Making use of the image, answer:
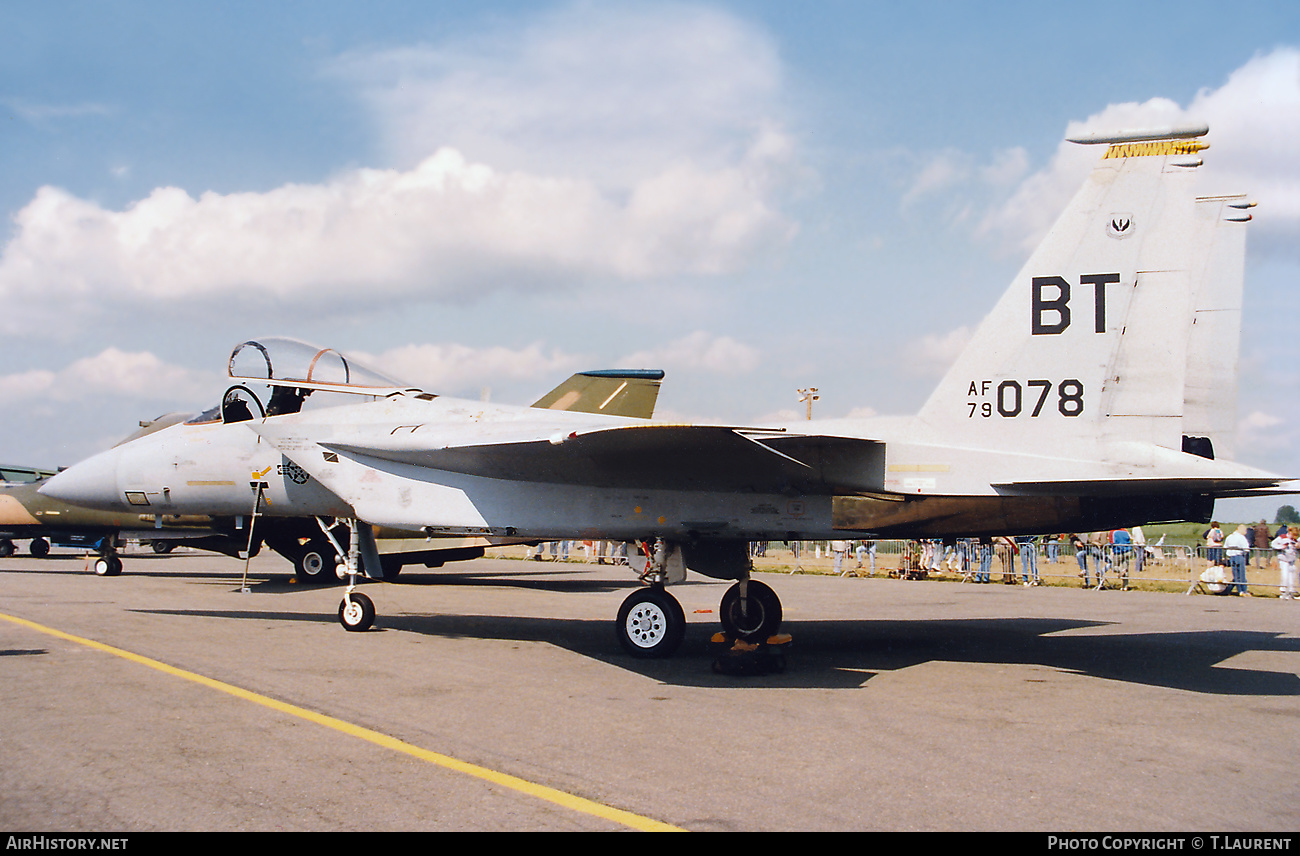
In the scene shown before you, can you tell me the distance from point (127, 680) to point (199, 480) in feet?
15.8

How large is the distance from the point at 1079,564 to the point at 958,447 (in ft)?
55.9

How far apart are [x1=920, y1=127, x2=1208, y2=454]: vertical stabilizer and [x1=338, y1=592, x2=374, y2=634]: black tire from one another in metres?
6.78

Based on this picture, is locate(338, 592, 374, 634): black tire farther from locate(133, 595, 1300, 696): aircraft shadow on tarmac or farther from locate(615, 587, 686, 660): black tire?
locate(615, 587, 686, 660): black tire

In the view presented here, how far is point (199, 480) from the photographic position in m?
11.5

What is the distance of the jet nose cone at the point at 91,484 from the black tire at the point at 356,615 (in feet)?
15.2

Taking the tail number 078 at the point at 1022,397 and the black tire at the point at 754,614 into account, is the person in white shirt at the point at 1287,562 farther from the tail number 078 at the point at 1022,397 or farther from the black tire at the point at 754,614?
the black tire at the point at 754,614

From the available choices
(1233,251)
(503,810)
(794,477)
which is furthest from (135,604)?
(1233,251)

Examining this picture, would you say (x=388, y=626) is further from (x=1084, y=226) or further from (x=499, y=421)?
(x=1084, y=226)

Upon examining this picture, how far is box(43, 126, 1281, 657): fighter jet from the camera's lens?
7.96 meters

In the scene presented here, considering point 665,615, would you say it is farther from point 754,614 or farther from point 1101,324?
point 1101,324

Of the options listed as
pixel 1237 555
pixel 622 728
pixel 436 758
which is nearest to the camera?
pixel 436 758

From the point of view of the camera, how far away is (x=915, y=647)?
10.1 metres

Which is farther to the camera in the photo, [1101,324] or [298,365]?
[298,365]

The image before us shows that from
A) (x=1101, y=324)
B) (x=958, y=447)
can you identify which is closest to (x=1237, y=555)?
(x=1101, y=324)
